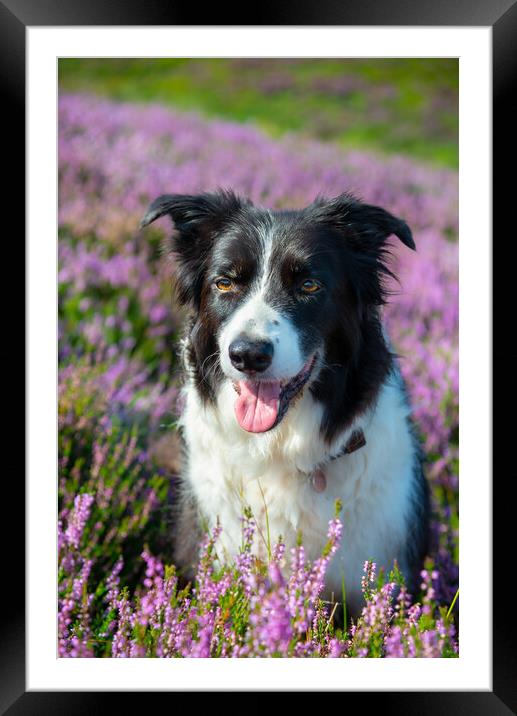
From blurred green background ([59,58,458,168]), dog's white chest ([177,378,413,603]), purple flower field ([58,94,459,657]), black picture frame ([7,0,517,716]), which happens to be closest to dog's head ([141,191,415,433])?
dog's white chest ([177,378,413,603])

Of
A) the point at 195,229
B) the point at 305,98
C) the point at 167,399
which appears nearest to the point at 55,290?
the point at 195,229

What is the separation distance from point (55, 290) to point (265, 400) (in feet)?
3.03

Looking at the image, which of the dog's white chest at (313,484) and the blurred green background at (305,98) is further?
the blurred green background at (305,98)

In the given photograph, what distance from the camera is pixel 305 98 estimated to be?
27.1 feet

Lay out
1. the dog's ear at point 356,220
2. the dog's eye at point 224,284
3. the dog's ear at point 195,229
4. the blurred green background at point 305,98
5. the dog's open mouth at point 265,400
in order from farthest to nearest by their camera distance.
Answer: the blurred green background at point 305,98 < the dog's ear at point 195,229 < the dog's ear at point 356,220 < the dog's eye at point 224,284 < the dog's open mouth at point 265,400

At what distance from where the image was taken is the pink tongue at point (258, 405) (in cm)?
276

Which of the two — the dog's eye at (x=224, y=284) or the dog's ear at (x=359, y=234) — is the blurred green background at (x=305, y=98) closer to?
the dog's ear at (x=359, y=234)

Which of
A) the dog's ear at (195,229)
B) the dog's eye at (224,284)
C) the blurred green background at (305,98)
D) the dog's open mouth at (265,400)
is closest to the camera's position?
the dog's open mouth at (265,400)

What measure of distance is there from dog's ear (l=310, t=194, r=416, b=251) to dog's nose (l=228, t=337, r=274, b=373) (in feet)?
2.74

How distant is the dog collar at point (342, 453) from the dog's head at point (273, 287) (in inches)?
12.7

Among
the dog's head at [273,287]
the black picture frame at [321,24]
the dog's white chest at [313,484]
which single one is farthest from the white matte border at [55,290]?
the dog's white chest at [313,484]

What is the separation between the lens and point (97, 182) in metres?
6.55

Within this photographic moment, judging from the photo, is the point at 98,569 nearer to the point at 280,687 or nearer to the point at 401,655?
the point at 280,687

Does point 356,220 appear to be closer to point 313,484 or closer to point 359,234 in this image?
point 359,234
